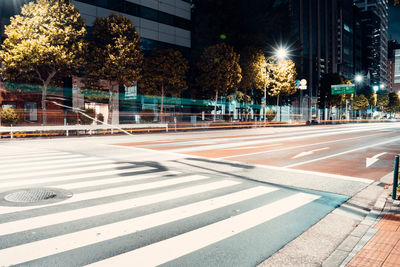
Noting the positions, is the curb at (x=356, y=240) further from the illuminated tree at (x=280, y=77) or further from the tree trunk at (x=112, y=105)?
the illuminated tree at (x=280, y=77)

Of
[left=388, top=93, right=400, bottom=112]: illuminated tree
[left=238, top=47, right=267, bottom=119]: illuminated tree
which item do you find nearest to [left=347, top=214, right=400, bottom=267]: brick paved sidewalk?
[left=238, top=47, right=267, bottom=119]: illuminated tree

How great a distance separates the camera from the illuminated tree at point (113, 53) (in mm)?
26531

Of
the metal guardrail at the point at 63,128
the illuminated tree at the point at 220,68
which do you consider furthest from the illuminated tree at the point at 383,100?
the metal guardrail at the point at 63,128

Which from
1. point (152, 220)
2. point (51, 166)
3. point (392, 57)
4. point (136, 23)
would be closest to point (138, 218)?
point (152, 220)

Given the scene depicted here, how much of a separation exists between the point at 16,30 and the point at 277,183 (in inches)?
926

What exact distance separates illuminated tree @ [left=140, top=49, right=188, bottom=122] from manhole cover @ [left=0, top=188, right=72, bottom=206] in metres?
26.4

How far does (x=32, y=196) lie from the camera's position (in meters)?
5.61

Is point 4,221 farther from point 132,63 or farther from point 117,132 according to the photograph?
point 132,63

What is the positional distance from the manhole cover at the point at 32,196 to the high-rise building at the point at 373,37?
5582 inches

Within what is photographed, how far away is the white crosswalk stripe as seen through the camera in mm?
3518

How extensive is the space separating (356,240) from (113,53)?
86.1ft

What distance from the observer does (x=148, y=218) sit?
4.61 m

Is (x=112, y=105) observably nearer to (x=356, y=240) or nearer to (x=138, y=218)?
(x=138, y=218)

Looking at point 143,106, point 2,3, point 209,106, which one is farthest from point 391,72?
point 2,3
